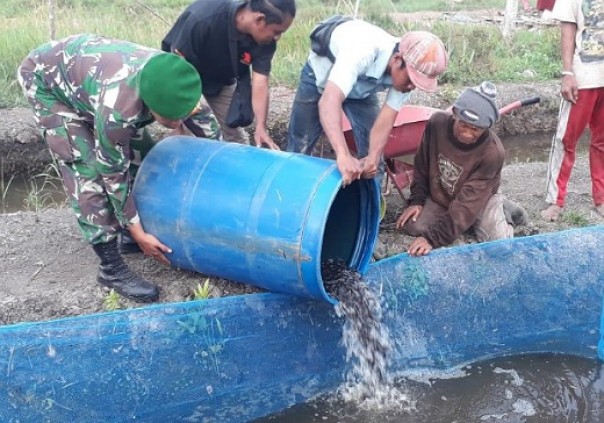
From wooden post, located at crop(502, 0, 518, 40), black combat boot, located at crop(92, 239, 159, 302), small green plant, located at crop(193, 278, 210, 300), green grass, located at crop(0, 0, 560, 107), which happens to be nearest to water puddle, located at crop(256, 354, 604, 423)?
small green plant, located at crop(193, 278, 210, 300)

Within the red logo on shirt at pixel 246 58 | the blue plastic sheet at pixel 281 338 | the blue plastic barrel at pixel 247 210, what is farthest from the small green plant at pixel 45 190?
the blue plastic sheet at pixel 281 338

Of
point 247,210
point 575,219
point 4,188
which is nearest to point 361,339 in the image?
point 247,210

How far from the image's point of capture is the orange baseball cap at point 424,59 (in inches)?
131

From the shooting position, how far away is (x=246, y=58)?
392 cm

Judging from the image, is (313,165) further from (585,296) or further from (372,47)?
(585,296)

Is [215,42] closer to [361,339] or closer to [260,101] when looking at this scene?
[260,101]

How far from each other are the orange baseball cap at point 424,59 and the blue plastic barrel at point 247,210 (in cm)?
55

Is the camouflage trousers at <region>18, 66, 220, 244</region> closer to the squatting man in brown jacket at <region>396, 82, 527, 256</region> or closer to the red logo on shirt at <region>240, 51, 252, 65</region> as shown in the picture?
the red logo on shirt at <region>240, 51, 252, 65</region>

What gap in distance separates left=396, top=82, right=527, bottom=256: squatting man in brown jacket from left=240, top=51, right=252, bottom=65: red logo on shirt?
110 centimetres

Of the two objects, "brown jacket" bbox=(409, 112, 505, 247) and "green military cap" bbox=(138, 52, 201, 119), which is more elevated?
"green military cap" bbox=(138, 52, 201, 119)

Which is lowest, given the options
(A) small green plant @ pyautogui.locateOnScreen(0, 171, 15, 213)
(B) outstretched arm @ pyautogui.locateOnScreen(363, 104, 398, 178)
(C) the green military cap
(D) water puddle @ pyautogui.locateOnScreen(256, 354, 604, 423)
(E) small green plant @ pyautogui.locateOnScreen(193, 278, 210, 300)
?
(A) small green plant @ pyautogui.locateOnScreen(0, 171, 15, 213)

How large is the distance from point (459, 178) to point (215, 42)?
1562 mm

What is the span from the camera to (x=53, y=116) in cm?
337

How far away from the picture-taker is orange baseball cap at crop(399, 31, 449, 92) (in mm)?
3330
